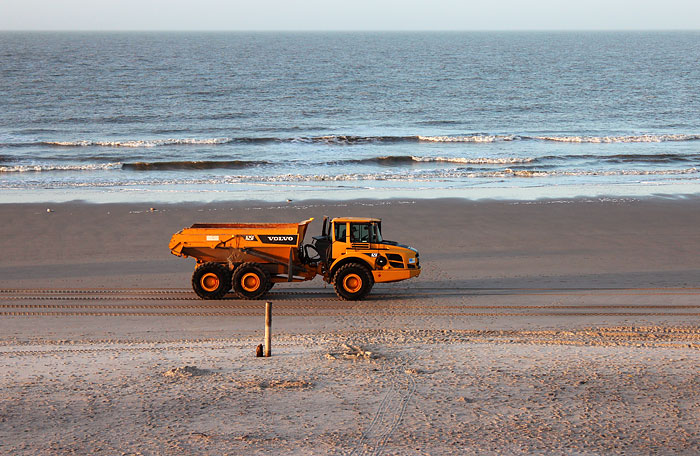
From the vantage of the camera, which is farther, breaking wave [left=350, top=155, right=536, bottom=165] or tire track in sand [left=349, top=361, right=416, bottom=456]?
breaking wave [left=350, top=155, right=536, bottom=165]

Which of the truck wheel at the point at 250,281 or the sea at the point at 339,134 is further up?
the sea at the point at 339,134

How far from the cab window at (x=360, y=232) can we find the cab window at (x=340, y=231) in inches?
7.3

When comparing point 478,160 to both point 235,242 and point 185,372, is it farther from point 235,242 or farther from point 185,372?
point 185,372

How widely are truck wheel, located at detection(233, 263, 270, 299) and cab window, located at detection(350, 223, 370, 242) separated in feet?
7.05

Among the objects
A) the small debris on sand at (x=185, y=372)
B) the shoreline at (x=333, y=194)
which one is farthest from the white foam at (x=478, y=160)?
the small debris on sand at (x=185, y=372)

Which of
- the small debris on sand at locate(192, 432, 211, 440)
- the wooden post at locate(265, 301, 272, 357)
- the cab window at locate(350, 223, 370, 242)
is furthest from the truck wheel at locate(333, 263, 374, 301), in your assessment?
the small debris on sand at locate(192, 432, 211, 440)

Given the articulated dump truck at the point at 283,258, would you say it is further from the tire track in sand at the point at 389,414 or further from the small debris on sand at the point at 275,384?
the small debris on sand at the point at 275,384

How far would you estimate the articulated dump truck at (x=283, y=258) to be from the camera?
716 inches

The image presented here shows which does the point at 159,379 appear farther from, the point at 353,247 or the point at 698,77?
the point at 698,77

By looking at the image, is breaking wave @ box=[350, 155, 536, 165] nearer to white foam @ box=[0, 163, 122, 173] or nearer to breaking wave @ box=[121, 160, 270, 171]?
breaking wave @ box=[121, 160, 270, 171]

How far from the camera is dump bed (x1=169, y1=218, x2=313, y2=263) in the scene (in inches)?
→ 714

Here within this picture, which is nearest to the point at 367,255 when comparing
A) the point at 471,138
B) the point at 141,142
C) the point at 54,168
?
the point at 54,168

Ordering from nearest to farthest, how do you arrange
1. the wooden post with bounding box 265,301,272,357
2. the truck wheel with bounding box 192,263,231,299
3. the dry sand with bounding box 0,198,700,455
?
the dry sand with bounding box 0,198,700,455 < the wooden post with bounding box 265,301,272,357 < the truck wheel with bounding box 192,263,231,299

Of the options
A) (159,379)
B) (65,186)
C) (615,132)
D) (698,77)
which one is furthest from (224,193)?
(698,77)
